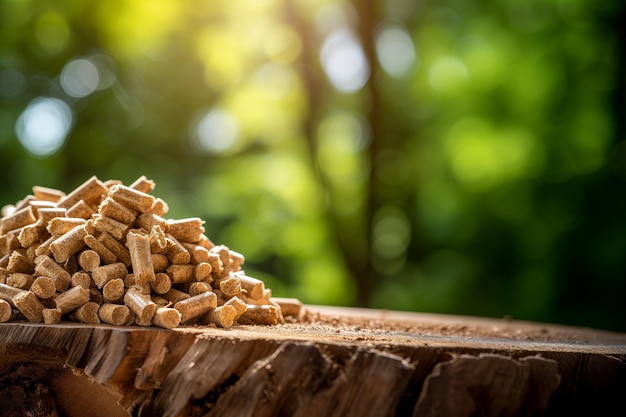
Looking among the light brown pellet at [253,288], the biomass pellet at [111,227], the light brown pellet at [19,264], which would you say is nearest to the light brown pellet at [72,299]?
the biomass pellet at [111,227]

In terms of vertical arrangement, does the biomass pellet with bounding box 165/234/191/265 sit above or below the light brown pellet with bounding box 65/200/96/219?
below

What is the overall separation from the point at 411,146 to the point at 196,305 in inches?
303

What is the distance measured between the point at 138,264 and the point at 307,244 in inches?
300

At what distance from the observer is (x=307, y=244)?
1031 centimetres

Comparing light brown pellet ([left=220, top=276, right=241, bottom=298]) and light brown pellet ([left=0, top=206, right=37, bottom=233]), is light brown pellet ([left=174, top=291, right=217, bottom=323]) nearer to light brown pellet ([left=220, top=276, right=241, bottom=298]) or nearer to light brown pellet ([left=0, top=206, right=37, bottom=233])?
light brown pellet ([left=220, top=276, right=241, bottom=298])

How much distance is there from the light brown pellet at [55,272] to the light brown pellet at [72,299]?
0.11m

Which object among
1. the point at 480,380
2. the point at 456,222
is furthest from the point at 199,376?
the point at 456,222

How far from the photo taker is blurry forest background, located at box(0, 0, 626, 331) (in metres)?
9.40

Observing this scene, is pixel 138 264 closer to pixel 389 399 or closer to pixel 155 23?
pixel 389 399

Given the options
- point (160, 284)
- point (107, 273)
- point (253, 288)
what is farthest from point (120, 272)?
point (253, 288)

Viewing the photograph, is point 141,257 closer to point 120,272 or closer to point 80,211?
point 120,272

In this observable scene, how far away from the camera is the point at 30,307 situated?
8.65 ft

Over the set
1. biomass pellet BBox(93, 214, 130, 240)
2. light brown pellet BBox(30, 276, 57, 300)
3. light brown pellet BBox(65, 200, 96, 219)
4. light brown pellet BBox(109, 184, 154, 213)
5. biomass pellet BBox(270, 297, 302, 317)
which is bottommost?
biomass pellet BBox(270, 297, 302, 317)

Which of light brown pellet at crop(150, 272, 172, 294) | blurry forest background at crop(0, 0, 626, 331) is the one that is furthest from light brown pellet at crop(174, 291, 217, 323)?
blurry forest background at crop(0, 0, 626, 331)
